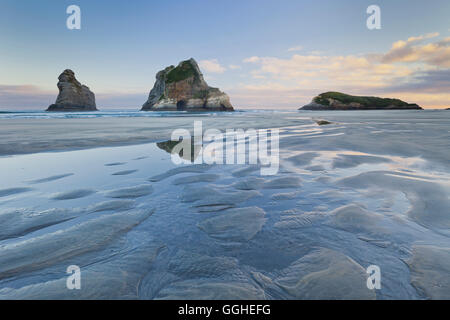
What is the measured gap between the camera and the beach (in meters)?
1.68

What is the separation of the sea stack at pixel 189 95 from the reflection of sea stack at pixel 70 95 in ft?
129

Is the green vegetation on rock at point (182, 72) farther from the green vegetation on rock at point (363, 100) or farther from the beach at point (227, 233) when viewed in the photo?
the beach at point (227, 233)

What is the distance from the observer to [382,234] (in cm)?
237

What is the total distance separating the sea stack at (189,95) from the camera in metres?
108

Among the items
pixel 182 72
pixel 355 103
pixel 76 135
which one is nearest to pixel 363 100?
pixel 355 103

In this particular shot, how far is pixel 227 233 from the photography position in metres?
2.49

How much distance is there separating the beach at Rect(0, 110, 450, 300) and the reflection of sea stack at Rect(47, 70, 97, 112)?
427 feet

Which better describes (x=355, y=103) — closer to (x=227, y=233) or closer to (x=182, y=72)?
(x=182, y=72)

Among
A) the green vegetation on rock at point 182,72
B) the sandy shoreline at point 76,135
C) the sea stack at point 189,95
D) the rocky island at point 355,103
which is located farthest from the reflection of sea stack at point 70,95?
the rocky island at point 355,103

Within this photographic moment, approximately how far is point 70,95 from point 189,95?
197 ft

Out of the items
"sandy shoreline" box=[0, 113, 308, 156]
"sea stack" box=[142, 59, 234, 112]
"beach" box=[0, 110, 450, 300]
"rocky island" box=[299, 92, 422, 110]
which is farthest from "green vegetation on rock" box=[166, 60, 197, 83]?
"beach" box=[0, 110, 450, 300]

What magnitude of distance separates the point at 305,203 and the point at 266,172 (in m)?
1.86
